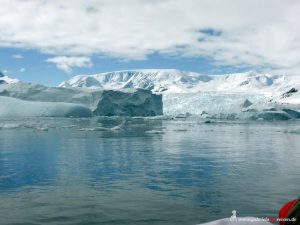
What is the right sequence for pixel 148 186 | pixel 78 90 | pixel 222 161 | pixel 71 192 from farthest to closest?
pixel 78 90 < pixel 222 161 < pixel 148 186 < pixel 71 192

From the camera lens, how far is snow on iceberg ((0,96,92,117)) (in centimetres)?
6053

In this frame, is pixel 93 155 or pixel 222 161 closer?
pixel 222 161

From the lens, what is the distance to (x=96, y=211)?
7.92 meters

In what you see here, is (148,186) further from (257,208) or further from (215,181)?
(257,208)

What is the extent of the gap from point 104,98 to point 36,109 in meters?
13.0

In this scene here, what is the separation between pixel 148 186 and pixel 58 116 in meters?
56.0

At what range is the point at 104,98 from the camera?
232 ft

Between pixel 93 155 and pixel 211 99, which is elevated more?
pixel 211 99

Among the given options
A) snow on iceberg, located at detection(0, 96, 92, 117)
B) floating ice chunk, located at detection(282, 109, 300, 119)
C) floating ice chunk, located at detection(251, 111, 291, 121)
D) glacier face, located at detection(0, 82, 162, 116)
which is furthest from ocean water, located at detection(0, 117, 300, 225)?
floating ice chunk, located at detection(282, 109, 300, 119)

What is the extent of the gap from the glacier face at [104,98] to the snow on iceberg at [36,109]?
3652 millimetres

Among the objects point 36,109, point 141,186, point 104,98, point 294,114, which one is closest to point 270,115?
point 294,114

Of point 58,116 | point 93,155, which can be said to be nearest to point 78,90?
point 58,116

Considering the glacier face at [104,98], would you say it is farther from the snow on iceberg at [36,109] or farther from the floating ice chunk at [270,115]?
the floating ice chunk at [270,115]

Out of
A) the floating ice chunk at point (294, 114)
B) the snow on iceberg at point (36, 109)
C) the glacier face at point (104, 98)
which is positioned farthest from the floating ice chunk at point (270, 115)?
the snow on iceberg at point (36, 109)
